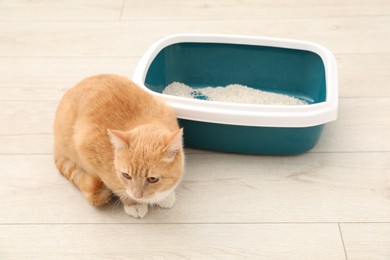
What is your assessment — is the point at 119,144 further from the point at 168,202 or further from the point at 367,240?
the point at 367,240

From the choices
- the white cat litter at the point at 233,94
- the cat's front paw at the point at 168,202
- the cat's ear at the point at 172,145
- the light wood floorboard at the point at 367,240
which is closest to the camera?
the cat's ear at the point at 172,145

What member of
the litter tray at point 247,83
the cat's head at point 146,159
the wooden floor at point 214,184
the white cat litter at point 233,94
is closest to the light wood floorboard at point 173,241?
the wooden floor at point 214,184

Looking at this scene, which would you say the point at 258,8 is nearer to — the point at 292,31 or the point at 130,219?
the point at 292,31

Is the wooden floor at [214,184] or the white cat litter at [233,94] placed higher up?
the white cat litter at [233,94]

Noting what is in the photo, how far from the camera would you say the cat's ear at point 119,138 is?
0.85 m

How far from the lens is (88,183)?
1.05 metres

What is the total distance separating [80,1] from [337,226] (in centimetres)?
161

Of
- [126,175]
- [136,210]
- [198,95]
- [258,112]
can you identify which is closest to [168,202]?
[136,210]

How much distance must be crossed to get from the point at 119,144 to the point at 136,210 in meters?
0.24

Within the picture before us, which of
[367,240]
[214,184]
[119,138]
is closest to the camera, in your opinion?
[119,138]

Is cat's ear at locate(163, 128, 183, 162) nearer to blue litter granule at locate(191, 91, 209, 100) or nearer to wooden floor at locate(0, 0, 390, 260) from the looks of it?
wooden floor at locate(0, 0, 390, 260)

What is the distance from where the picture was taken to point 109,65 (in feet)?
5.16

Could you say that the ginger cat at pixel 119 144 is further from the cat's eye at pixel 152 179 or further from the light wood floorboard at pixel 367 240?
the light wood floorboard at pixel 367 240

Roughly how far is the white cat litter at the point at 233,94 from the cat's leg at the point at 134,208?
18.9 inches
